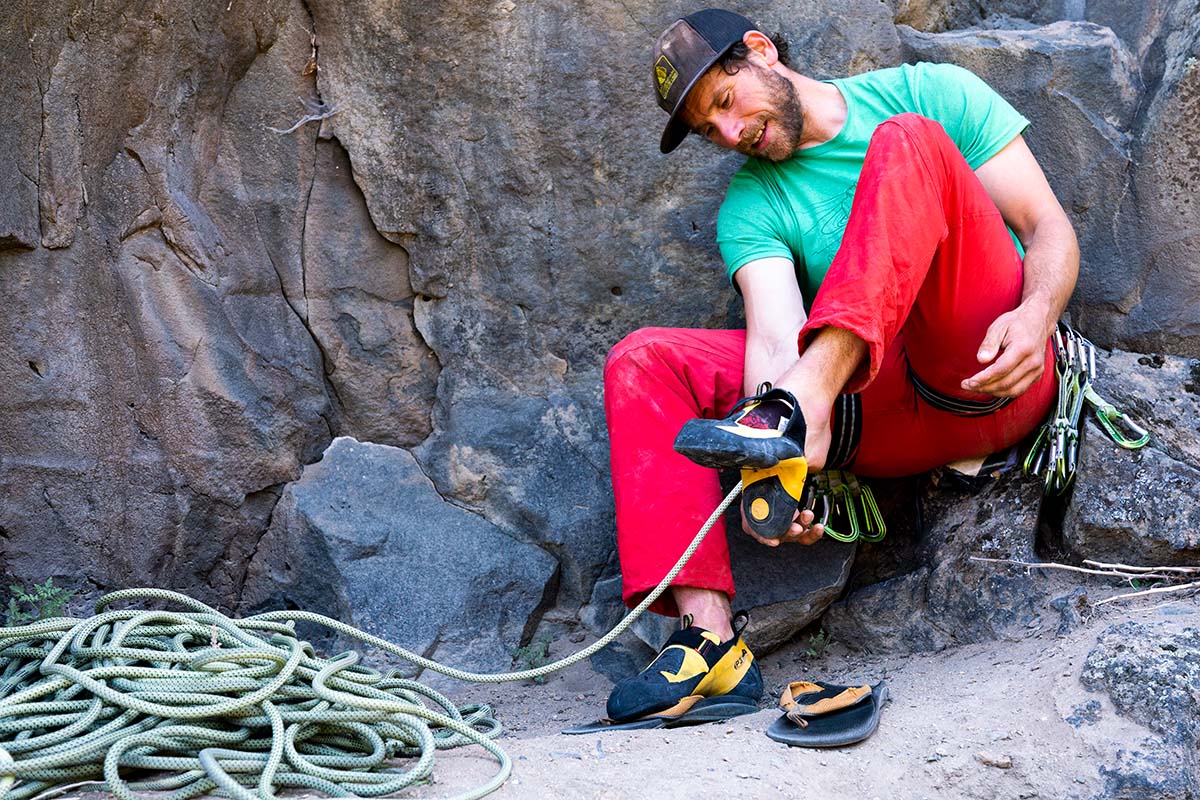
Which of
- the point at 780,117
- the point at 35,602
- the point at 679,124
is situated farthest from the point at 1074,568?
the point at 35,602

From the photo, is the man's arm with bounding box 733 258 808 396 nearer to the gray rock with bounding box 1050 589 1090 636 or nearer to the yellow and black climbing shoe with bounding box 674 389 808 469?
the yellow and black climbing shoe with bounding box 674 389 808 469

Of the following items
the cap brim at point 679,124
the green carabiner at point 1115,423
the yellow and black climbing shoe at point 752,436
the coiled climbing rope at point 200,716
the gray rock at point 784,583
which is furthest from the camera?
the gray rock at point 784,583

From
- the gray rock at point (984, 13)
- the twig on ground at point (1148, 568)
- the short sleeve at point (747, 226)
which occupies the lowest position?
the twig on ground at point (1148, 568)

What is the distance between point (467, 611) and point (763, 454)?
3.86 ft

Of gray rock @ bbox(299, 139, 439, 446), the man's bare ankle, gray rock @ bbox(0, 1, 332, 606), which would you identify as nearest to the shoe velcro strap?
the man's bare ankle

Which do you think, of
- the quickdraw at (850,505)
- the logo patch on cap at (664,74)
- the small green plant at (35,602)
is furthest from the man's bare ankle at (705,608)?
the small green plant at (35,602)

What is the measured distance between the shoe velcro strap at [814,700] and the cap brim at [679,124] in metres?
1.27

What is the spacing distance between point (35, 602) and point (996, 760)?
6.72 ft

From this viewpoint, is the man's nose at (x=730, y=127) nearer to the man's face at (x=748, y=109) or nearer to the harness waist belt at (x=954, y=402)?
the man's face at (x=748, y=109)

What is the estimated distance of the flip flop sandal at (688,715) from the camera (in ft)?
6.94

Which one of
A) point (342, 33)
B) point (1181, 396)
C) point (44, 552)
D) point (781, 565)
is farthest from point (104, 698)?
point (1181, 396)

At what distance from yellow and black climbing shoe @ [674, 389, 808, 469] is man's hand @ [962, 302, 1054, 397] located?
1.34 ft

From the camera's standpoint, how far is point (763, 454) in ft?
6.01

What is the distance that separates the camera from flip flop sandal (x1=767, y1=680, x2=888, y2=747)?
1.94m
